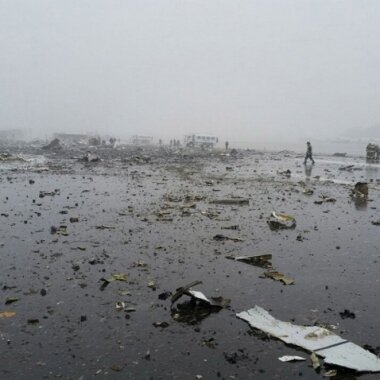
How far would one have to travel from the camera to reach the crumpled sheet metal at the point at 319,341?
15.6 ft

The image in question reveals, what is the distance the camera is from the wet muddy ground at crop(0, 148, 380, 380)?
482 cm

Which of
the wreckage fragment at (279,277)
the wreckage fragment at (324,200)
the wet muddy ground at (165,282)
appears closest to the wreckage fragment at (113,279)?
the wet muddy ground at (165,282)

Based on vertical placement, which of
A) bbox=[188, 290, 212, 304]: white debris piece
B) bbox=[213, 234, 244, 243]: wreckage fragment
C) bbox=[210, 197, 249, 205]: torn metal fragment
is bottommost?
bbox=[213, 234, 244, 243]: wreckage fragment

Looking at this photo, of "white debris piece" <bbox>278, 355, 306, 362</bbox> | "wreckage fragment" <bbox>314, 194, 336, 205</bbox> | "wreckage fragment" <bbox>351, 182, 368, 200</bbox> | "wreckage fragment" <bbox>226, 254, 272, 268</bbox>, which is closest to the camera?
"white debris piece" <bbox>278, 355, 306, 362</bbox>

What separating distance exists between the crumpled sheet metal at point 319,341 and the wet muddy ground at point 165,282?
129 mm

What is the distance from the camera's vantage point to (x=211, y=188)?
63.4ft

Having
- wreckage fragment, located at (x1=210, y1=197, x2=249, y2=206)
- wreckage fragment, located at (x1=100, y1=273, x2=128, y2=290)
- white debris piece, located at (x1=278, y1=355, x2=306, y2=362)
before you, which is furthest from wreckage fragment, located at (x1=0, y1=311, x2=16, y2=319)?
wreckage fragment, located at (x1=210, y1=197, x2=249, y2=206)

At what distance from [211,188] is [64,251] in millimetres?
11202

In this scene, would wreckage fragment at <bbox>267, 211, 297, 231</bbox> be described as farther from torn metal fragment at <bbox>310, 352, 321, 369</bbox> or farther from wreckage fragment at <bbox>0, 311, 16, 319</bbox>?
wreckage fragment at <bbox>0, 311, 16, 319</bbox>

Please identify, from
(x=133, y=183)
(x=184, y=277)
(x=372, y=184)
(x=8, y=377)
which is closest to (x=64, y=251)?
(x=184, y=277)

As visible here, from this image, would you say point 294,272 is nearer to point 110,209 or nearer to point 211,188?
point 110,209

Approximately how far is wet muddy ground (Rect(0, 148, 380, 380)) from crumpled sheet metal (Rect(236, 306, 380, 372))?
129 mm

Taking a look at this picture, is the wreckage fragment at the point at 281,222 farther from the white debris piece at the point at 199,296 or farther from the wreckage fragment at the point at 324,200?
the white debris piece at the point at 199,296

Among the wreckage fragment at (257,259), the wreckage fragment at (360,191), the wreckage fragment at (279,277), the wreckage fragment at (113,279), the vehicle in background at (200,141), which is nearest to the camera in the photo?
the wreckage fragment at (113,279)
